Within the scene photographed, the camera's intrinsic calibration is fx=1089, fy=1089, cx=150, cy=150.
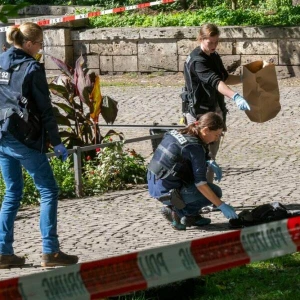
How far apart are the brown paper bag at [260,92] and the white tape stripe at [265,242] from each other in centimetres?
395

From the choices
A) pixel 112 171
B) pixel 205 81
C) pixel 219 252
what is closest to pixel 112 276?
pixel 219 252

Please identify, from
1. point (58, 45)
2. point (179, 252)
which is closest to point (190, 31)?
point (58, 45)

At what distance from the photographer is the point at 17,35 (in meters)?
7.32

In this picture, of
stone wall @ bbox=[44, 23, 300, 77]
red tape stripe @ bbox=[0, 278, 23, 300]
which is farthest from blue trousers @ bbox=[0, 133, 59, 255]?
stone wall @ bbox=[44, 23, 300, 77]

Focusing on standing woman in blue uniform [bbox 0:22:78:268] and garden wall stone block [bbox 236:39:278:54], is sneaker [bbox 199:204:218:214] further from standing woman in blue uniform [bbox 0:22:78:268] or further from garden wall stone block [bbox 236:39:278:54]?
garden wall stone block [bbox 236:39:278:54]

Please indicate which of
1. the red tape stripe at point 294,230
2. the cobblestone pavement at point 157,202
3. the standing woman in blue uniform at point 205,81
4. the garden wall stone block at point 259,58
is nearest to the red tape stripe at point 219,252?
the red tape stripe at point 294,230

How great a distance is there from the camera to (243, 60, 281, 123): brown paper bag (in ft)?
31.3

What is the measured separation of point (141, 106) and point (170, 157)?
25.7 feet

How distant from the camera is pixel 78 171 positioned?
33.5ft

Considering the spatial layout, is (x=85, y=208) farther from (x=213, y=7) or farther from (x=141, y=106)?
(x=213, y=7)

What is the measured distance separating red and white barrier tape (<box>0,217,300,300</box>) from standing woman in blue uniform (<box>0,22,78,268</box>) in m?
2.15

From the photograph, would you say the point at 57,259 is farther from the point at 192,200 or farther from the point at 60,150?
the point at 192,200

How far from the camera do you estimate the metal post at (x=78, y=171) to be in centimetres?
1020

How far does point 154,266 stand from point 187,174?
3.33 m
